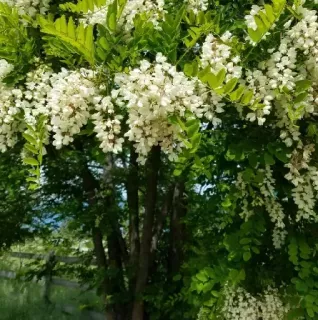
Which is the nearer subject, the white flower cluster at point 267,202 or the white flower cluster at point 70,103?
the white flower cluster at point 70,103

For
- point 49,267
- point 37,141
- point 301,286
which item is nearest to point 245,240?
point 301,286

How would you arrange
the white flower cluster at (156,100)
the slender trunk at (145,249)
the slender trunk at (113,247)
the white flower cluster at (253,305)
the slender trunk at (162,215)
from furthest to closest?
1. the slender trunk at (162,215)
2. the slender trunk at (113,247)
3. the slender trunk at (145,249)
4. the white flower cluster at (253,305)
5. the white flower cluster at (156,100)

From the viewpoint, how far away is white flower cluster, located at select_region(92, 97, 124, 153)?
1.56m

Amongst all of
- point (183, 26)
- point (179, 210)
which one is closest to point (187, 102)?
point (183, 26)

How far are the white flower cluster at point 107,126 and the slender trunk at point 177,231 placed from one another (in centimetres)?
182

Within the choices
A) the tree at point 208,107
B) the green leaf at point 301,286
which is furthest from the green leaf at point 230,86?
the green leaf at point 301,286

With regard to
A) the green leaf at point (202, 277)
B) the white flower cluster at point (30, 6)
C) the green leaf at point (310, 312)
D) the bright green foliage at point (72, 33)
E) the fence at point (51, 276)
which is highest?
the white flower cluster at point (30, 6)

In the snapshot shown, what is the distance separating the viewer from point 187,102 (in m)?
1.47

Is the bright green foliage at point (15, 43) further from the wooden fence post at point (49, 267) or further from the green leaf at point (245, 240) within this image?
the wooden fence post at point (49, 267)

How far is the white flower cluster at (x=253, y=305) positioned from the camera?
238 cm

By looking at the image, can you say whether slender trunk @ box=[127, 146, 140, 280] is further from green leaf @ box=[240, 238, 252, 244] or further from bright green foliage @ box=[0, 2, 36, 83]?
bright green foliage @ box=[0, 2, 36, 83]

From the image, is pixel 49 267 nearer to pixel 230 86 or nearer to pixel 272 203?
pixel 272 203

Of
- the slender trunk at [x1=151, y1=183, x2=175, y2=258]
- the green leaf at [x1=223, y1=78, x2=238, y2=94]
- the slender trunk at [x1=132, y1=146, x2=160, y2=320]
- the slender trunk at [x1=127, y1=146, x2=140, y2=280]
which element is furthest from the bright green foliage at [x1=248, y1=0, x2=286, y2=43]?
the slender trunk at [x1=151, y1=183, x2=175, y2=258]

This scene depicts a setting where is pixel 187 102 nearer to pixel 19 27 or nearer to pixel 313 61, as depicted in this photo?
pixel 313 61
